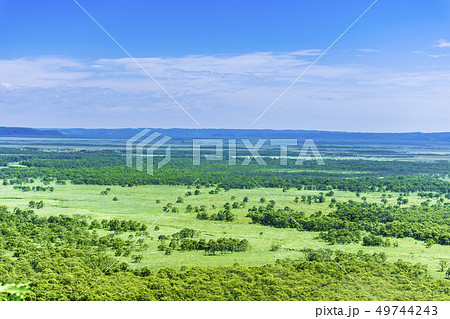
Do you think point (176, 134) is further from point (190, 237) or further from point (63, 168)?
point (190, 237)

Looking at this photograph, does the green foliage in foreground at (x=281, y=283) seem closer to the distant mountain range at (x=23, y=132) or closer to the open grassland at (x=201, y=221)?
the open grassland at (x=201, y=221)

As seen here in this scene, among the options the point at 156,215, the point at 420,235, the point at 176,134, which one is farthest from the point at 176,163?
the point at 420,235

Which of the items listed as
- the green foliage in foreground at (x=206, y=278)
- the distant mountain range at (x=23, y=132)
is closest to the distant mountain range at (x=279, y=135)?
the distant mountain range at (x=23, y=132)

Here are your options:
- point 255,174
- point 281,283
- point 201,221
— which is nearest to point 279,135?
point 255,174

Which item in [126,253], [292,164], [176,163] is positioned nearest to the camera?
[126,253]

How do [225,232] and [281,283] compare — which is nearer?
[281,283]

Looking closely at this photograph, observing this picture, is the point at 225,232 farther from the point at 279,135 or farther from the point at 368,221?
the point at 279,135

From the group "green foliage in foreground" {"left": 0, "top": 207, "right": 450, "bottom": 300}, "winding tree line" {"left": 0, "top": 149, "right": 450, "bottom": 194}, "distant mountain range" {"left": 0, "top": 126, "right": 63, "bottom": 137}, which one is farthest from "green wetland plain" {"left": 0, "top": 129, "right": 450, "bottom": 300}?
"distant mountain range" {"left": 0, "top": 126, "right": 63, "bottom": 137}
